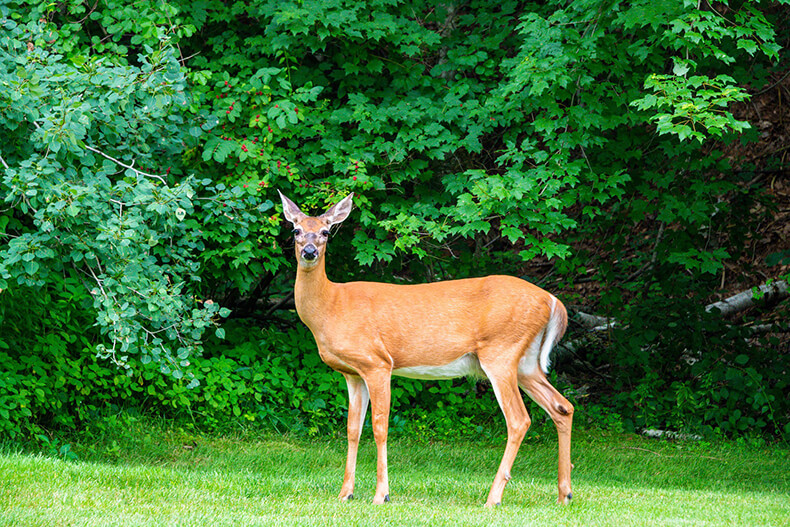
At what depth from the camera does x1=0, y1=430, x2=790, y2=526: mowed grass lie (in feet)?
16.9

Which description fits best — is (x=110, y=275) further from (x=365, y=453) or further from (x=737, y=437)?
(x=737, y=437)

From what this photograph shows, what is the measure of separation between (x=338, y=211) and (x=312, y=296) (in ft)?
2.11

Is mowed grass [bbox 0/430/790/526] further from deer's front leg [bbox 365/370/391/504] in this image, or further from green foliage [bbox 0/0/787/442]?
green foliage [bbox 0/0/787/442]

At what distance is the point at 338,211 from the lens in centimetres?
629

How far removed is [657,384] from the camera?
1019 cm

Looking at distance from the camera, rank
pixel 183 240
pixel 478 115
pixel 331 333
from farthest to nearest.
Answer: pixel 478 115 → pixel 183 240 → pixel 331 333

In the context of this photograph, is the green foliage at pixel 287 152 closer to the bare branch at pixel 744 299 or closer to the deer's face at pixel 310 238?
the deer's face at pixel 310 238

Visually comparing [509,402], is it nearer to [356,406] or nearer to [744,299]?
[356,406]

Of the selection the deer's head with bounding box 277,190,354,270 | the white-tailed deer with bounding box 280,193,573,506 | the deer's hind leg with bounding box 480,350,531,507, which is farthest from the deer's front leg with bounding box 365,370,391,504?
the deer's head with bounding box 277,190,354,270

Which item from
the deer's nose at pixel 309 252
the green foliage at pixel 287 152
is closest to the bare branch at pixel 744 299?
the green foliage at pixel 287 152

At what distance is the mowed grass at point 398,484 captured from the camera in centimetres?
514

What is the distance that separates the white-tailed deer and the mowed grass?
1.61 feet

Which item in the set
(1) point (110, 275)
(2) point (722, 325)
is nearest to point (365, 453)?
(1) point (110, 275)

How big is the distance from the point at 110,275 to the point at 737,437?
A: 22.1 ft
